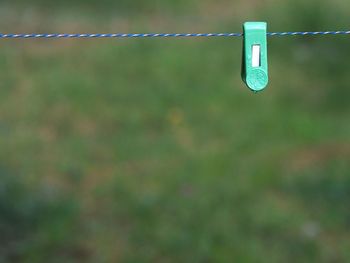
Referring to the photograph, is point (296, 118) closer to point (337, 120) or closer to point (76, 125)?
point (337, 120)

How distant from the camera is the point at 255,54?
2.36 m

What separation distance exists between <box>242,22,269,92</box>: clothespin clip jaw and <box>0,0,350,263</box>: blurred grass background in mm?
2660

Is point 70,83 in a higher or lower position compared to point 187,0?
lower

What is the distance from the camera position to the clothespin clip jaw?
7.60ft

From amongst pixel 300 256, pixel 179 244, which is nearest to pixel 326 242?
pixel 300 256

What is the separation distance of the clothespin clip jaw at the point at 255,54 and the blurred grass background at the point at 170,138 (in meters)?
2.66

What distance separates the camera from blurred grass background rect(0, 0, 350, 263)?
5.01 m

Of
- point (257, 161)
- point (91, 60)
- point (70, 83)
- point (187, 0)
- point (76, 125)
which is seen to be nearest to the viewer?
point (257, 161)

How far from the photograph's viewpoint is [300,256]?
488 cm

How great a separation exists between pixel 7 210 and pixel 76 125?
1831 millimetres

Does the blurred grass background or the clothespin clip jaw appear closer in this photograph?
the clothespin clip jaw

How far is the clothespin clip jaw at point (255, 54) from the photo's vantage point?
91.2 inches

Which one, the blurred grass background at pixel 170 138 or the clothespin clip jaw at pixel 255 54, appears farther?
the blurred grass background at pixel 170 138

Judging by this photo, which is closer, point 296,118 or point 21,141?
point 21,141
